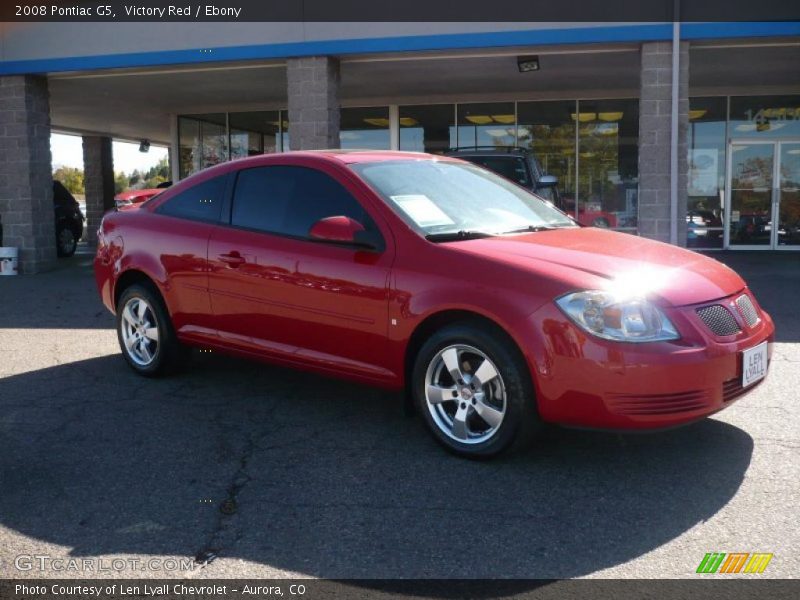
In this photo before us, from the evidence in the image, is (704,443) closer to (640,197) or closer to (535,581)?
(535,581)

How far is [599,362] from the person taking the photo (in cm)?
392

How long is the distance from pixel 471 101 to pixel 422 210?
13521 millimetres

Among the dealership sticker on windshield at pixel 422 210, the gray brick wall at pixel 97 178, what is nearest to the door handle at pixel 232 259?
the dealership sticker on windshield at pixel 422 210

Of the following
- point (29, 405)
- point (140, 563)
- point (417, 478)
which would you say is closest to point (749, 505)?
point (417, 478)

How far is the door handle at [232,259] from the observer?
539cm

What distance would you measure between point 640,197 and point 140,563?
30.2 feet

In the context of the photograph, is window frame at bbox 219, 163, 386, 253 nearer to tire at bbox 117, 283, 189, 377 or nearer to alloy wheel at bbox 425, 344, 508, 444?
alloy wheel at bbox 425, 344, 508, 444

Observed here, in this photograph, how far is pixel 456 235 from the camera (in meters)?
4.65

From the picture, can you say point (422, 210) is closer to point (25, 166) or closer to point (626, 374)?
point (626, 374)

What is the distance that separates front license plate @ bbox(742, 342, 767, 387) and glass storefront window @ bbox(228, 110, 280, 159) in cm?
1696

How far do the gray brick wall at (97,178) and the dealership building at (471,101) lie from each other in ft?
13.1

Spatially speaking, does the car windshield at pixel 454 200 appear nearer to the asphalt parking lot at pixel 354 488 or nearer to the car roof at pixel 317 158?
the car roof at pixel 317 158
